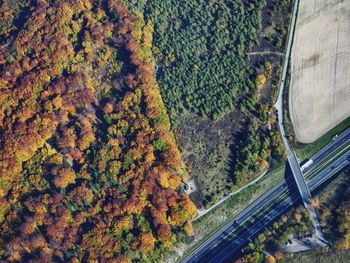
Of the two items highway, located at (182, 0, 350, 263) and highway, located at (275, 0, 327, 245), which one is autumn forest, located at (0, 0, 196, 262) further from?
highway, located at (275, 0, 327, 245)

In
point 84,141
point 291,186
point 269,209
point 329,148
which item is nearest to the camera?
point 269,209

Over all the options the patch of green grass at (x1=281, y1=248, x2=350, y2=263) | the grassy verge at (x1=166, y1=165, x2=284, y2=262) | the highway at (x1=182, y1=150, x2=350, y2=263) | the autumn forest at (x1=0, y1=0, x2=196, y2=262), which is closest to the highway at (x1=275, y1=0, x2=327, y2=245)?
the highway at (x1=182, y1=150, x2=350, y2=263)

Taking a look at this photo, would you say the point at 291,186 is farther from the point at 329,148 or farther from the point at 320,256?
the point at 320,256

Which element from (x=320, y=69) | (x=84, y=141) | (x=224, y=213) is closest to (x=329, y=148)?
(x=320, y=69)

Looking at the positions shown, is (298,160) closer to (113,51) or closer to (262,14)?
(262,14)

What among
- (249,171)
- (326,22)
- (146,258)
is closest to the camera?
(146,258)

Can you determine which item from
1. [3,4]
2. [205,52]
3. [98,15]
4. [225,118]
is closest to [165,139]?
[225,118]
